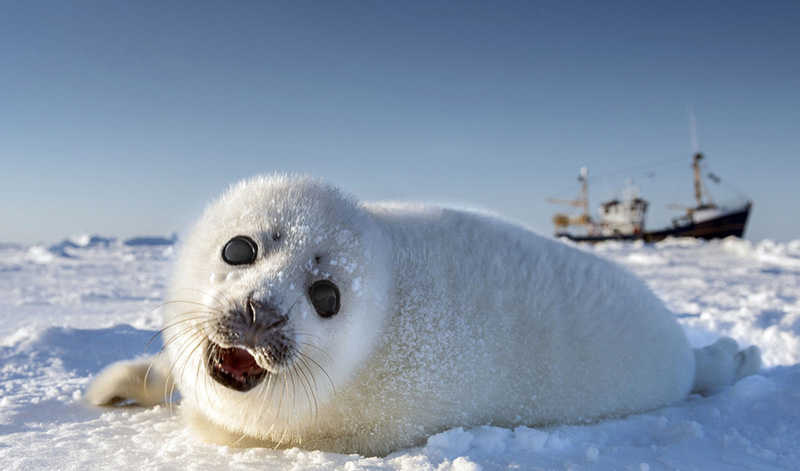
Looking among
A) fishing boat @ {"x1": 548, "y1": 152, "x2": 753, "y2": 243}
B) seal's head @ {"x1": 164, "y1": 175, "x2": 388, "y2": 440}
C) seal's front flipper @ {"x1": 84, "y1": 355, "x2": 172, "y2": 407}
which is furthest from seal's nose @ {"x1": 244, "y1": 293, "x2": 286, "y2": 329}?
fishing boat @ {"x1": 548, "y1": 152, "x2": 753, "y2": 243}

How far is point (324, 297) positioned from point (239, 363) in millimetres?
291

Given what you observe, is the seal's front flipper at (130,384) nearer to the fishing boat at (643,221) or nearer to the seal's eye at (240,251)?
the seal's eye at (240,251)

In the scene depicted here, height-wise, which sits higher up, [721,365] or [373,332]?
[373,332]

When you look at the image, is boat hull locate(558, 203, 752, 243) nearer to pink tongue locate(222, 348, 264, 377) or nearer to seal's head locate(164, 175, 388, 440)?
seal's head locate(164, 175, 388, 440)

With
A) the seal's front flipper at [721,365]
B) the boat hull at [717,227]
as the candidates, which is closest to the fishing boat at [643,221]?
the boat hull at [717,227]

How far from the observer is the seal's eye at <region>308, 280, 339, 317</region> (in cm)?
149

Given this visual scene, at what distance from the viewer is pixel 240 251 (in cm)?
155

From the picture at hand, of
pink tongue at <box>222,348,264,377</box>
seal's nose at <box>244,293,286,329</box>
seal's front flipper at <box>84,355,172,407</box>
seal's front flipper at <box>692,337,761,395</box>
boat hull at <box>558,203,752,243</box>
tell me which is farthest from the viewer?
boat hull at <box>558,203,752,243</box>

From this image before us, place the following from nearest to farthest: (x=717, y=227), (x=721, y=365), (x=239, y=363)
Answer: (x=239, y=363)
(x=721, y=365)
(x=717, y=227)

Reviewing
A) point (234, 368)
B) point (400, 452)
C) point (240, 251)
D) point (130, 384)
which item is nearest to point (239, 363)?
point (234, 368)

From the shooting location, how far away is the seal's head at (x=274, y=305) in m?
1.39

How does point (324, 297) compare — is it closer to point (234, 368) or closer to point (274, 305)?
point (274, 305)

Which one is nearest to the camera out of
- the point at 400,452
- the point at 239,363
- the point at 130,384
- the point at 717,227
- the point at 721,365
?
the point at 239,363

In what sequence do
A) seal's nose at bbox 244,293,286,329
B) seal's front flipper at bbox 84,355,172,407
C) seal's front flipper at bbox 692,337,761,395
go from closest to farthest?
seal's nose at bbox 244,293,286,329 < seal's front flipper at bbox 84,355,172,407 < seal's front flipper at bbox 692,337,761,395
